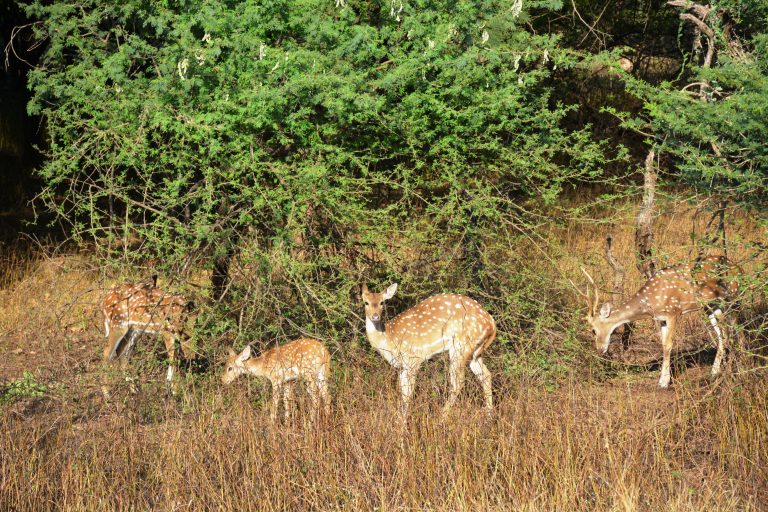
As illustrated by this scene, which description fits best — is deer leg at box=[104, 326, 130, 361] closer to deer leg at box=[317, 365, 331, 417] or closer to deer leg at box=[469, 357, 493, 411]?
deer leg at box=[317, 365, 331, 417]

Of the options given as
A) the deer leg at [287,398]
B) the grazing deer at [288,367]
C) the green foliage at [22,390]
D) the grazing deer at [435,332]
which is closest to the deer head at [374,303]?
the grazing deer at [435,332]

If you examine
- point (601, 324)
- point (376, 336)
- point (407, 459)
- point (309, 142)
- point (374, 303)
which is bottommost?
point (601, 324)

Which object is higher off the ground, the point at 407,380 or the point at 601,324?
the point at 407,380

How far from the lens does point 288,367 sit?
781 cm

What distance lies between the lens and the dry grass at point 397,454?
20.1 feet

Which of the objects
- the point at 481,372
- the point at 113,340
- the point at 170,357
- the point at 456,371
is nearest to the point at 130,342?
the point at 113,340

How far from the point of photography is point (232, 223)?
8773 mm

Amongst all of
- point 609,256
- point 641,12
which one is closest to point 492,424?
point 609,256

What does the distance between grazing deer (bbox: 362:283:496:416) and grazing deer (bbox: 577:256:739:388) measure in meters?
1.31

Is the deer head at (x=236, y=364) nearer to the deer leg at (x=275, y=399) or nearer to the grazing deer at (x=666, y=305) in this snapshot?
the deer leg at (x=275, y=399)

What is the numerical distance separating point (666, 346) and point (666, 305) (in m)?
0.35

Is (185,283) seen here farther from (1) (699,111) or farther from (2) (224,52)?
(1) (699,111)

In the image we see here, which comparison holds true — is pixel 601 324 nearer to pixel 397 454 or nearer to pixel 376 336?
pixel 376 336

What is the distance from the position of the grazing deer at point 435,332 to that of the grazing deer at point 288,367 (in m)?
0.47
